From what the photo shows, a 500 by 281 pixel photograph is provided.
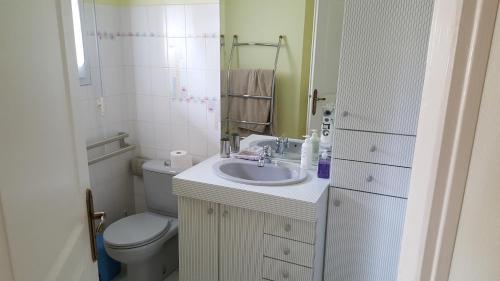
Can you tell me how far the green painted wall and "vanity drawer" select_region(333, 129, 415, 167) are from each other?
17.7 inches

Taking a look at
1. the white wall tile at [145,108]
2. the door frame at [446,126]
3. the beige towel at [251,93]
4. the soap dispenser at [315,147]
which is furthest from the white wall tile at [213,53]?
the door frame at [446,126]

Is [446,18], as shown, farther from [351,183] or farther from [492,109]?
[351,183]

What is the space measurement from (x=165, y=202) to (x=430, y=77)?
214cm

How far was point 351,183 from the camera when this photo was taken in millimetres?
1639

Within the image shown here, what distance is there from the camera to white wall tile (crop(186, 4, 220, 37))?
217cm

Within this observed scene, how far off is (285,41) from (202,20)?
1.91ft

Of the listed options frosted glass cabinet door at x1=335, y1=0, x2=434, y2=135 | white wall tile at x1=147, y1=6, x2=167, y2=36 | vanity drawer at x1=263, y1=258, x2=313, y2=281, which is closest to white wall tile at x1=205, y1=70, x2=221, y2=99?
white wall tile at x1=147, y1=6, x2=167, y2=36

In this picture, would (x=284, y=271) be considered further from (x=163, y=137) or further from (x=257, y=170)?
(x=163, y=137)

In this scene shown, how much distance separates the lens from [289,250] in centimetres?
164

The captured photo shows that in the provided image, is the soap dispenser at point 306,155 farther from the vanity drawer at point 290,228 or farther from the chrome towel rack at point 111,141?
the chrome towel rack at point 111,141

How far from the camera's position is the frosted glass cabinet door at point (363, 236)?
5.26ft

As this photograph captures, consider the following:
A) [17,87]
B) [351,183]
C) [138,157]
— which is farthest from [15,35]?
[138,157]

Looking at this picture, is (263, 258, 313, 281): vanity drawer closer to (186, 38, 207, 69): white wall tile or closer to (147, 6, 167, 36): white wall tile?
(186, 38, 207, 69): white wall tile

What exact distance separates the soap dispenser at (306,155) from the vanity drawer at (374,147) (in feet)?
0.90
